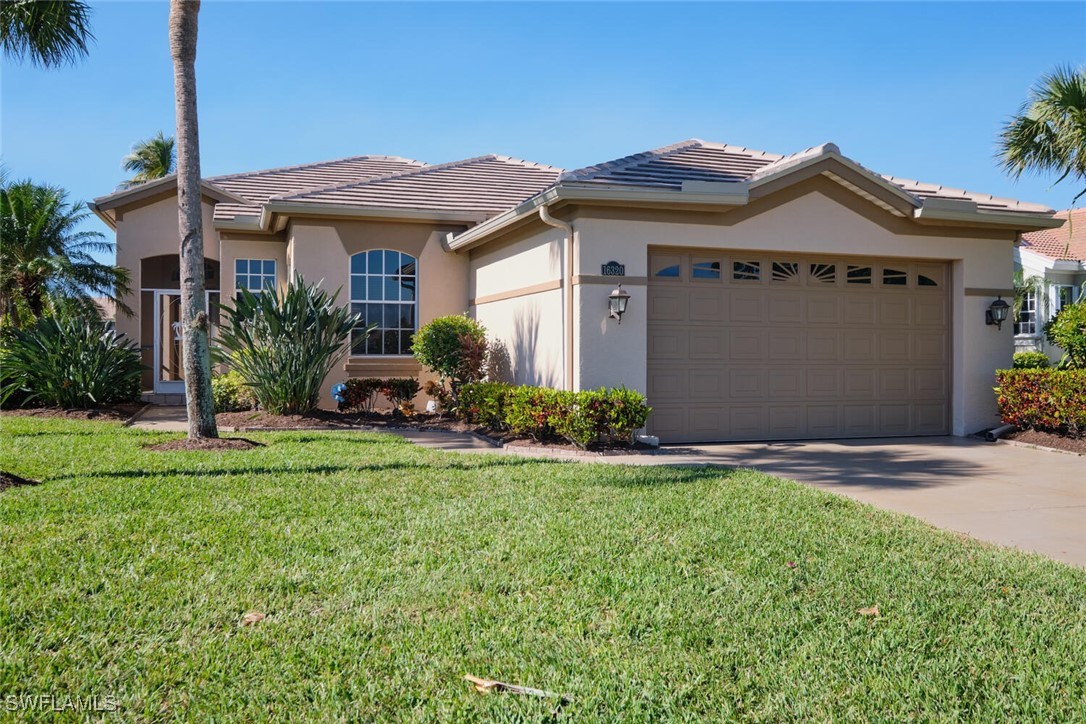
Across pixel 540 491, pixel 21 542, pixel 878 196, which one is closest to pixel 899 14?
pixel 878 196

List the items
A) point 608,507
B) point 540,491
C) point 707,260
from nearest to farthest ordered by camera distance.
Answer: point 608,507, point 540,491, point 707,260

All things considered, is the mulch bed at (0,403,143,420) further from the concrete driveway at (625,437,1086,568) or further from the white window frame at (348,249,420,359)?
the concrete driveway at (625,437,1086,568)

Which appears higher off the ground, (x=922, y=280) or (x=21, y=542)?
(x=922, y=280)

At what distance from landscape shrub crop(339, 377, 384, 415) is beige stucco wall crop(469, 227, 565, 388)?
224 centimetres

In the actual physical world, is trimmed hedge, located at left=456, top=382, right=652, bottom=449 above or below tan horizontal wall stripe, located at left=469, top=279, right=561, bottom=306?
below

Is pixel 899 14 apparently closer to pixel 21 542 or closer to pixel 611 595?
pixel 611 595

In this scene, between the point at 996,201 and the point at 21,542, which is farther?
the point at 996,201

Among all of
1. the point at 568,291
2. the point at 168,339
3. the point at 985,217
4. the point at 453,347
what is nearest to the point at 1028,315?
the point at 985,217

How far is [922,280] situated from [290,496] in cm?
1021

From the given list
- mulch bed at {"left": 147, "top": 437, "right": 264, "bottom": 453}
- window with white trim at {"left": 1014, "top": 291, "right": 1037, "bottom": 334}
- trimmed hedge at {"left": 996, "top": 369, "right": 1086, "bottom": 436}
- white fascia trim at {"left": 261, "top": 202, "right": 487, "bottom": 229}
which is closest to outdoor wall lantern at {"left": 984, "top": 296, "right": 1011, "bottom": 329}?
trimmed hedge at {"left": 996, "top": 369, "right": 1086, "bottom": 436}

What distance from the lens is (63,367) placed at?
545 inches

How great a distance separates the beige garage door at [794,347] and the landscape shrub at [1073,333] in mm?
1548

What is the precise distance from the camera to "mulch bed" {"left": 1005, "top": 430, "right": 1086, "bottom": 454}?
35.0 ft

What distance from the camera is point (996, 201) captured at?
12680 mm
